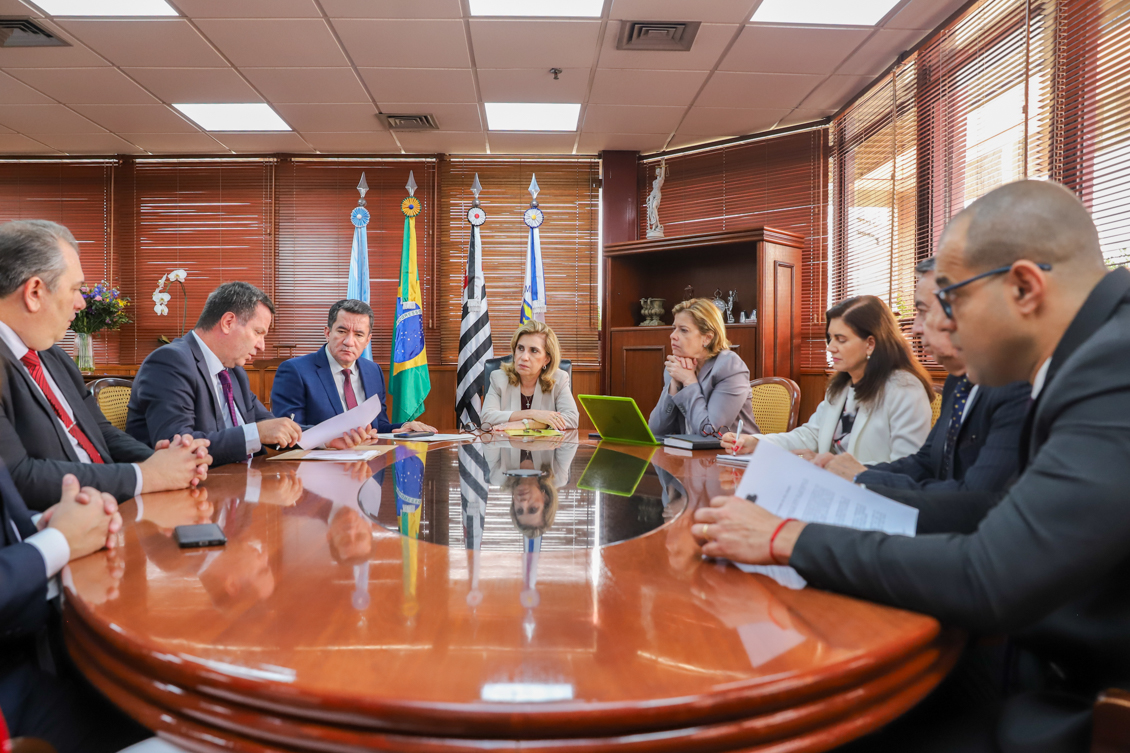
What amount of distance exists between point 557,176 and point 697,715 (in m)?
5.68

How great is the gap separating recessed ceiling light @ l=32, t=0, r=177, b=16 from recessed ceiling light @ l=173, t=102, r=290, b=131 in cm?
120

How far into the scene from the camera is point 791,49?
395cm

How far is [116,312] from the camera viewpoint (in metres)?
5.42

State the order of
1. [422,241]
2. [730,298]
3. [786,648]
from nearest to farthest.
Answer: [786,648] → [730,298] → [422,241]

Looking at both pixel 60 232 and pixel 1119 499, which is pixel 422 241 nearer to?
pixel 60 232

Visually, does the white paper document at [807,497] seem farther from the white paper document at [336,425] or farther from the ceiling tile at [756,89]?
the ceiling tile at [756,89]

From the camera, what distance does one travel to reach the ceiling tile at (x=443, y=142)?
5.35 metres

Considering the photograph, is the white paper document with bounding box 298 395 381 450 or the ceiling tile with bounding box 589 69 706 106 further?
the ceiling tile with bounding box 589 69 706 106

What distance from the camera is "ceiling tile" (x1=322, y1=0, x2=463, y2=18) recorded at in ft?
11.3

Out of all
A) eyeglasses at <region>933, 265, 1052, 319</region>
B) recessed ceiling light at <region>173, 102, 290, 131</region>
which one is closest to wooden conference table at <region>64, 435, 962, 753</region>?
eyeglasses at <region>933, 265, 1052, 319</region>

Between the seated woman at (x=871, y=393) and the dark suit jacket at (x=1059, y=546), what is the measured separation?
1.21 metres

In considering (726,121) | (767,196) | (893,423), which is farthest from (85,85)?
(893,423)

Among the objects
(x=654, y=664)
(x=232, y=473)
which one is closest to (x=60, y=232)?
(x=232, y=473)

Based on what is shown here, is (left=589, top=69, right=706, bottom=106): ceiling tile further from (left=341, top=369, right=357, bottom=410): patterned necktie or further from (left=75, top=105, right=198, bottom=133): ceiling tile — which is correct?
(left=75, top=105, right=198, bottom=133): ceiling tile
